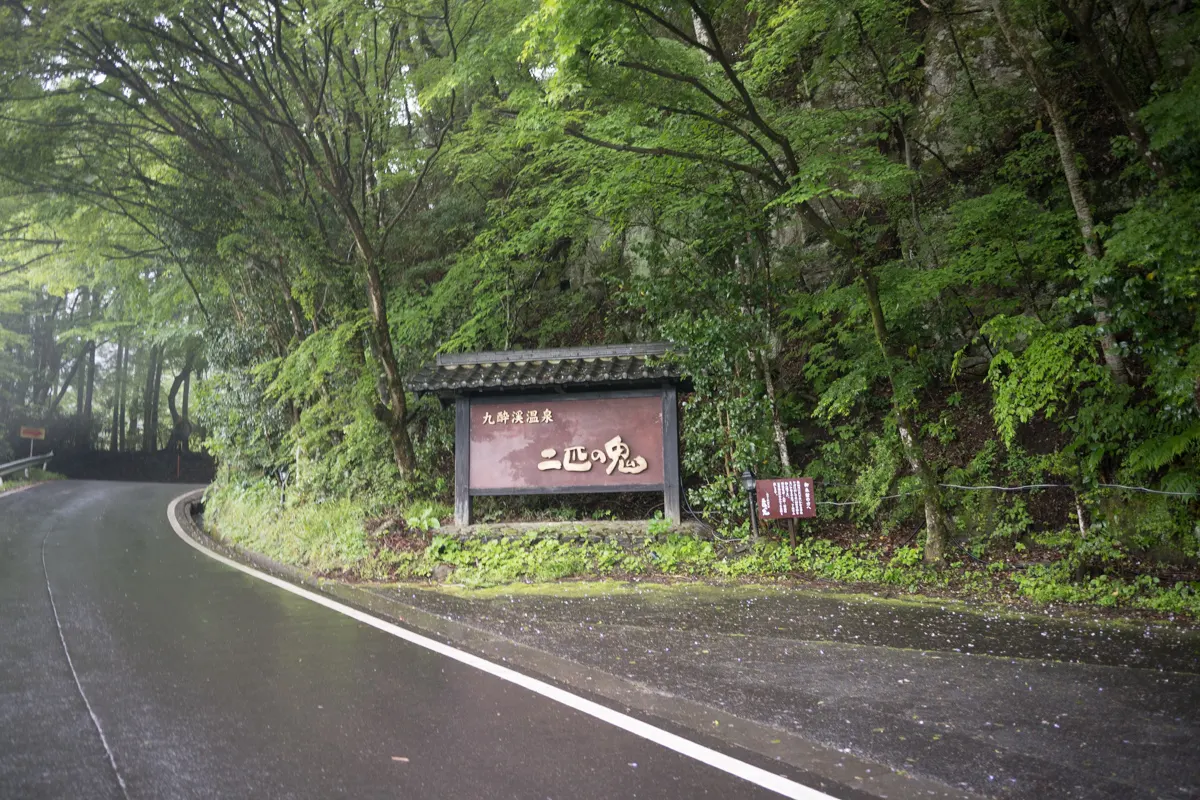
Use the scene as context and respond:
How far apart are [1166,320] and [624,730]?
→ 6.65m

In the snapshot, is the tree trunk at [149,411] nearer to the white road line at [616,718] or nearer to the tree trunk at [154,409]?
the tree trunk at [154,409]

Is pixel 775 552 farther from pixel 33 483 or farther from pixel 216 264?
pixel 33 483

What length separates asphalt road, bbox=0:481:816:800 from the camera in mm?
3500

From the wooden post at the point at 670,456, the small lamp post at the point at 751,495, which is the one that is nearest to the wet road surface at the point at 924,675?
the small lamp post at the point at 751,495

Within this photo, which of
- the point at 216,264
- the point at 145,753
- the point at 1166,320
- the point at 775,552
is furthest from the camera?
the point at 216,264

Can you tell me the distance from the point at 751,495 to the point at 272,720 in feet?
21.8

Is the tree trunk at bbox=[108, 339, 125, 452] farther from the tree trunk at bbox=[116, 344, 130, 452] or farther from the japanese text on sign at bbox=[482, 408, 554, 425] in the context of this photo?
the japanese text on sign at bbox=[482, 408, 554, 425]

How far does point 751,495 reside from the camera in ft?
31.7

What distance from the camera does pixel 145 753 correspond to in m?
3.86

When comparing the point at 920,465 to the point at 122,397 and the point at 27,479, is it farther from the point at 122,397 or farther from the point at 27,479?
the point at 122,397

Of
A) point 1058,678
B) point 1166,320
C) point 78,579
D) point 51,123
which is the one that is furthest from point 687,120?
point 51,123

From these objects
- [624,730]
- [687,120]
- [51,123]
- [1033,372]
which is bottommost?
[624,730]

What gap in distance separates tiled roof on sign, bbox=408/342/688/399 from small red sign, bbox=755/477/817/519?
2015 millimetres

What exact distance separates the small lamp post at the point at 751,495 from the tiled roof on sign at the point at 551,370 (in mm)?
1638
